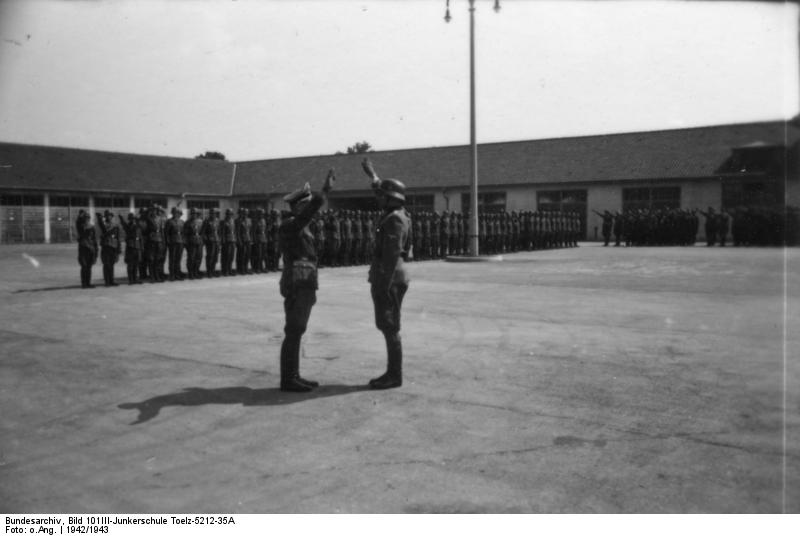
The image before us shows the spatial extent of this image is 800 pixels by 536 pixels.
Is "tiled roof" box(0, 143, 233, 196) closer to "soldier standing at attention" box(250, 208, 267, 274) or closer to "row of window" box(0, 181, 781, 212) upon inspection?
"row of window" box(0, 181, 781, 212)

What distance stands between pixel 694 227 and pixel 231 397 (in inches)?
1189

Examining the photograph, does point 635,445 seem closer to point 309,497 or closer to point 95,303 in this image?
point 309,497

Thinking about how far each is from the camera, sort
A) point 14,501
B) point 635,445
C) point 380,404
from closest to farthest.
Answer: point 14,501, point 635,445, point 380,404

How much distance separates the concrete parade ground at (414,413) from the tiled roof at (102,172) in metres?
33.3

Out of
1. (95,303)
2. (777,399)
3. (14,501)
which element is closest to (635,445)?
(777,399)

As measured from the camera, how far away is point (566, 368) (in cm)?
668

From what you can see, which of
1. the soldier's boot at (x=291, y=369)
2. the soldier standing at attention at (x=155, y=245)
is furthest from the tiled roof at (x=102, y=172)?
the soldier's boot at (x=291, y=369)

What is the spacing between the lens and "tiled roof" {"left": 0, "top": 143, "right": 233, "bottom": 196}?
131 ft

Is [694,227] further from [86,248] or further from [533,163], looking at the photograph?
[86,248]

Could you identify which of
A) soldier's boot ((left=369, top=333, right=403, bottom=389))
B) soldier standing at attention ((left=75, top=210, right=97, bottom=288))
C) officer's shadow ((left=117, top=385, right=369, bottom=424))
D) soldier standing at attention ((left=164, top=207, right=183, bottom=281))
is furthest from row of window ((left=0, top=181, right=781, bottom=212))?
officer's shadow ((left=117, top=385, right=369, bottom=424))

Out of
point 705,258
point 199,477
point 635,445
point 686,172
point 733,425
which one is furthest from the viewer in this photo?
point 686,172

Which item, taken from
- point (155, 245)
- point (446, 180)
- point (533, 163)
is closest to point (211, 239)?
point (155, 245)

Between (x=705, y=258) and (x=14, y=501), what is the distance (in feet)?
71.6

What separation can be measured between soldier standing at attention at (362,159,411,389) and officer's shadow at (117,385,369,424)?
0.98 ft
